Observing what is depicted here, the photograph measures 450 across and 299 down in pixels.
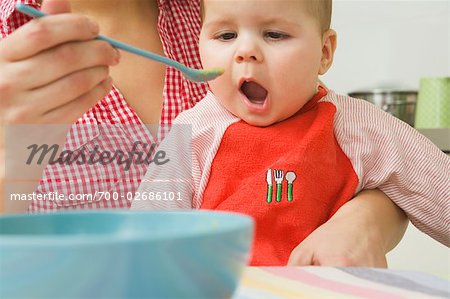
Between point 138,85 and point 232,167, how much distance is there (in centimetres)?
36

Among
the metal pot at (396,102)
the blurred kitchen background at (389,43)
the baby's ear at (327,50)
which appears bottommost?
the metal pot at (396,102)

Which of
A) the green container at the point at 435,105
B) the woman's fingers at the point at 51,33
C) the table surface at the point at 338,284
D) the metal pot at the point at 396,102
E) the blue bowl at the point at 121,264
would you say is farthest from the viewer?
the metal pot at the point at 396,102

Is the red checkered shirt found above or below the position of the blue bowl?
below

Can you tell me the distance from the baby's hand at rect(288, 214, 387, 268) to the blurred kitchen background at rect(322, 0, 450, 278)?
1.96 metres

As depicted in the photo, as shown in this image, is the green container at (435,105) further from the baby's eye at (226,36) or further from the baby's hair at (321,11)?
the baby's eye at (226,36)

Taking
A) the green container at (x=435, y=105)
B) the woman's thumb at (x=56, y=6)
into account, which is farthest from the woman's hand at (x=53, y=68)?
the green container at (x=435, y=105)

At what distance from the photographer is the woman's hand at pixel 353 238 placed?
2.92 ft

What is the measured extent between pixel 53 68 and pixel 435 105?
1721mm

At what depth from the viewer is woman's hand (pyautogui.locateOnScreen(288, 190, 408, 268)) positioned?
891mm

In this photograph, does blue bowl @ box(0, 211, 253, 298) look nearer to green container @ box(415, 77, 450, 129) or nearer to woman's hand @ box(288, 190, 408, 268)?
woman's hand @ box(288, 190, 408, 268)

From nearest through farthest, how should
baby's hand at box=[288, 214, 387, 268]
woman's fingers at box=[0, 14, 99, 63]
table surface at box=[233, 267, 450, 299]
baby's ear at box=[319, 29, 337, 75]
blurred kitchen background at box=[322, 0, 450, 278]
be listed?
1. table surface at box=[233, 267, 450, 299]
2. woman's fingers at box=[0, 14, 99, 63]
3. baby's hand at box=[288, 214, 387, 268]
4. baby's ear at box=[319, 29, 337, 75]
5. blurred kitchen background at box=[322, 0, 450, 278]

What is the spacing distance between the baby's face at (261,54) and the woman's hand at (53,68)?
25 cm

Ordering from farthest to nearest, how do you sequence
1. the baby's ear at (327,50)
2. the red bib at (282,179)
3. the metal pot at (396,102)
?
the metal pot at (396,102) → the baby's ear at (327,50) → the red bib at (282,179)

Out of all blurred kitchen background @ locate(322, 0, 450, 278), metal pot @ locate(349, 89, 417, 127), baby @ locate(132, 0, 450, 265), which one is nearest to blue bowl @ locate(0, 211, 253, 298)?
baby @ locate(132, 0, 450, 265)
